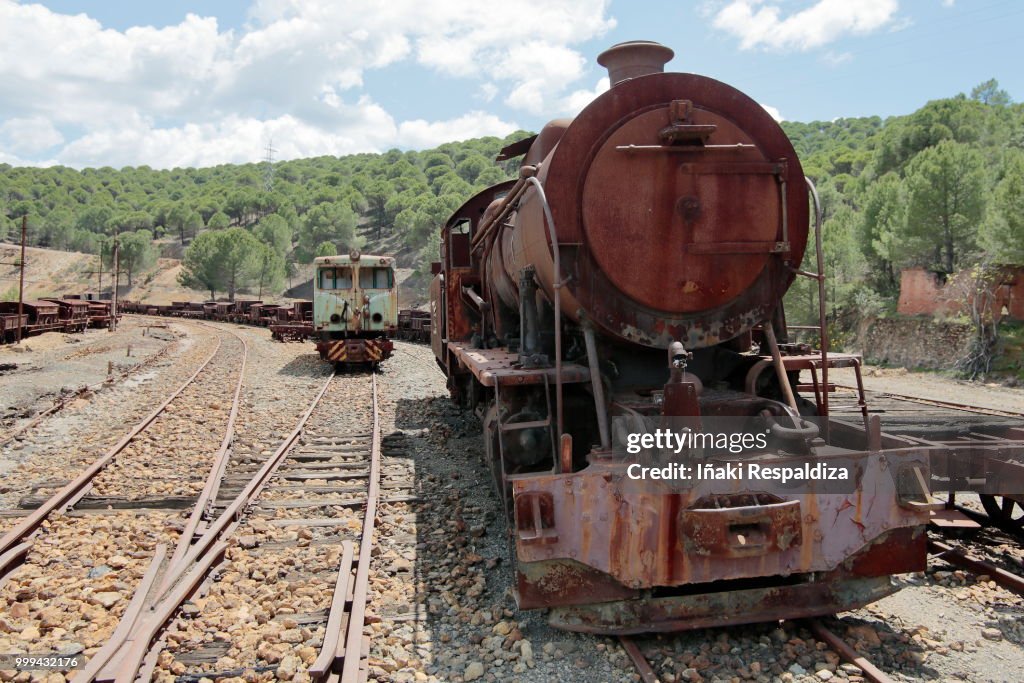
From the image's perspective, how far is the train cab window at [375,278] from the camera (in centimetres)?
1819

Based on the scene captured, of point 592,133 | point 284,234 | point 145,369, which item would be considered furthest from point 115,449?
point 284,234

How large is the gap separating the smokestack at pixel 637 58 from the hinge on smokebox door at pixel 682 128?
3.79ft

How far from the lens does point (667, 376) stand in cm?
524

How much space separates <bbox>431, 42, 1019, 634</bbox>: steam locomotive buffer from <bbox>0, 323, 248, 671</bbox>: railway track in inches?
110

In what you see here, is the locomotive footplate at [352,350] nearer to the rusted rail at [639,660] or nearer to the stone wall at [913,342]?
the rusted rail at [639,660]

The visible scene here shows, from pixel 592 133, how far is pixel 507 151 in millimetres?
3625

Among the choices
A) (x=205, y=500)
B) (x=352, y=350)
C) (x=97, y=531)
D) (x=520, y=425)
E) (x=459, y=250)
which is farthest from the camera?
(x=352, y=350)

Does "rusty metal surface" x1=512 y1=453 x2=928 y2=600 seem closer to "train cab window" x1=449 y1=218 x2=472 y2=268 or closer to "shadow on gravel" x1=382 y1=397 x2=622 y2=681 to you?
"shadow on gravel" x1=382 y1=397 x2=622 y2=681

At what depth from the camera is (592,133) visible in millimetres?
4547

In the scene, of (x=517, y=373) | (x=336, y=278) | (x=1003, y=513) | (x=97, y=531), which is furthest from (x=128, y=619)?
(x=336, y=278)

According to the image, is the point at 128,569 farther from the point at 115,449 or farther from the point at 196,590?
the point at 115,449

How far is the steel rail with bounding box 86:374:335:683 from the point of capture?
11.7 feet

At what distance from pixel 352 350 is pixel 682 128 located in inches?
542

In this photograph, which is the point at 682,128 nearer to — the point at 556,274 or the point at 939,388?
the point at 556,274
